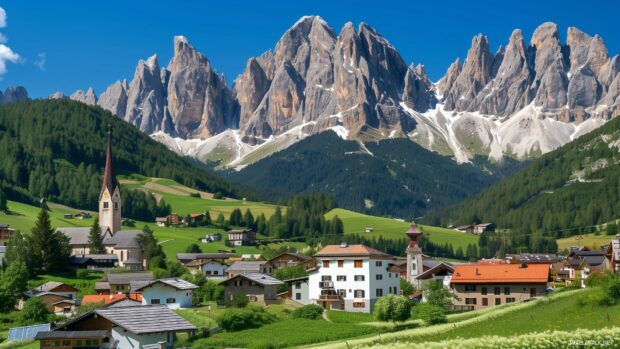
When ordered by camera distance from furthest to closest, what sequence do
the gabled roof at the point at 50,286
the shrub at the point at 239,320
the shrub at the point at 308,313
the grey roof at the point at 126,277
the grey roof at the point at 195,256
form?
the grey roof at the point at 195,256, the grey roof at the point at 126,277, the gabled roof at the point at 50,286, the shrub at the point at 308,313, the shrub at the point at 239,320

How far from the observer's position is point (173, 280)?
95.2 meters

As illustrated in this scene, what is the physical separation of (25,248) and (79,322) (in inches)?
2325

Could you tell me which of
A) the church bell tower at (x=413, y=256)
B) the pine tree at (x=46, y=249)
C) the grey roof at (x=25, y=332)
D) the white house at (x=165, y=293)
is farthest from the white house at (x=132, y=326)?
the church bell tower at (x=413, y=256)

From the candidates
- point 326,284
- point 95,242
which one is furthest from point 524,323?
point 95,242

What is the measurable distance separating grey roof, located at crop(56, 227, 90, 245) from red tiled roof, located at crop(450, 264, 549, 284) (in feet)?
273

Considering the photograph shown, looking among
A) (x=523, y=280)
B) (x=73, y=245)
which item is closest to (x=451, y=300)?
(x=523, y=280)

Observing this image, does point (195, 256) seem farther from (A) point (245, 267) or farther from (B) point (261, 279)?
(B) point (261, 279)

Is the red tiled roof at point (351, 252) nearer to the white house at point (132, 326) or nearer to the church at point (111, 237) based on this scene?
the white house at point (132, 326)

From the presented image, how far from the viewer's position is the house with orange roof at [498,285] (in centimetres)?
9006

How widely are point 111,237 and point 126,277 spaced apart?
5221cm

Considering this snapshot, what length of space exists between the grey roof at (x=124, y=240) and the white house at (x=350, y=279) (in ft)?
189

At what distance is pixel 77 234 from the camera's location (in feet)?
519

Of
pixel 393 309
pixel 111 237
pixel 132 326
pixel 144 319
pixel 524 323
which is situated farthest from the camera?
pixel 111 237

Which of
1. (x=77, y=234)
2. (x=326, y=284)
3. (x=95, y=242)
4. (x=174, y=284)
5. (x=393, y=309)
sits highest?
(x=77, y=234)
